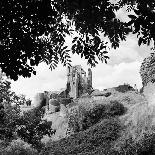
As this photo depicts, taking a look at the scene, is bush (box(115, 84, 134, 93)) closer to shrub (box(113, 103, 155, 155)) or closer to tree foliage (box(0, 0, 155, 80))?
shrub (box(113, 103, 155, 155))

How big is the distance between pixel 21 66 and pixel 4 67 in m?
0.20

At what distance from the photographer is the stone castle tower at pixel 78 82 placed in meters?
64.4

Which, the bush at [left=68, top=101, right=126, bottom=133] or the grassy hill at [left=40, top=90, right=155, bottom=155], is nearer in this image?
the grassy hill at [left=40, top=90, right=155, bottom=155]

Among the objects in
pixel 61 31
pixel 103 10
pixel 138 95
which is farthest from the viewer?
pixel 138 95

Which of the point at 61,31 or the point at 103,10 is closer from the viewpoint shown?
the point at 103,10

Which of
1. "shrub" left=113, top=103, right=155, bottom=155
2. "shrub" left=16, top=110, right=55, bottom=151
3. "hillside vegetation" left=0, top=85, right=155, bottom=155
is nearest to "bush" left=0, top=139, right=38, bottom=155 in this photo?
"hillside vegetation" left=0, top=85, right=155, bottom=155

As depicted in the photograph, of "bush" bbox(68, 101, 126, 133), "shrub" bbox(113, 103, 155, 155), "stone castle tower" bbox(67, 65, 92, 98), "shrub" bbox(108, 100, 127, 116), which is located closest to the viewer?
"shrub" bbox(113, 103, 155, 155)

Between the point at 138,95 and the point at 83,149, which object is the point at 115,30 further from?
the point at 138,95

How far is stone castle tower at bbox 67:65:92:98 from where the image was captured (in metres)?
64.4

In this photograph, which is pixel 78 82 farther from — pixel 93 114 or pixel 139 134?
pixel 139 134

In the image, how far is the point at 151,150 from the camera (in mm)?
20141

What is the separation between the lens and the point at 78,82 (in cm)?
6556

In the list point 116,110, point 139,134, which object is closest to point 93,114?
point 116,110

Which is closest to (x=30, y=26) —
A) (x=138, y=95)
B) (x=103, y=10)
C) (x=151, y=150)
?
(x=103, y=10)
